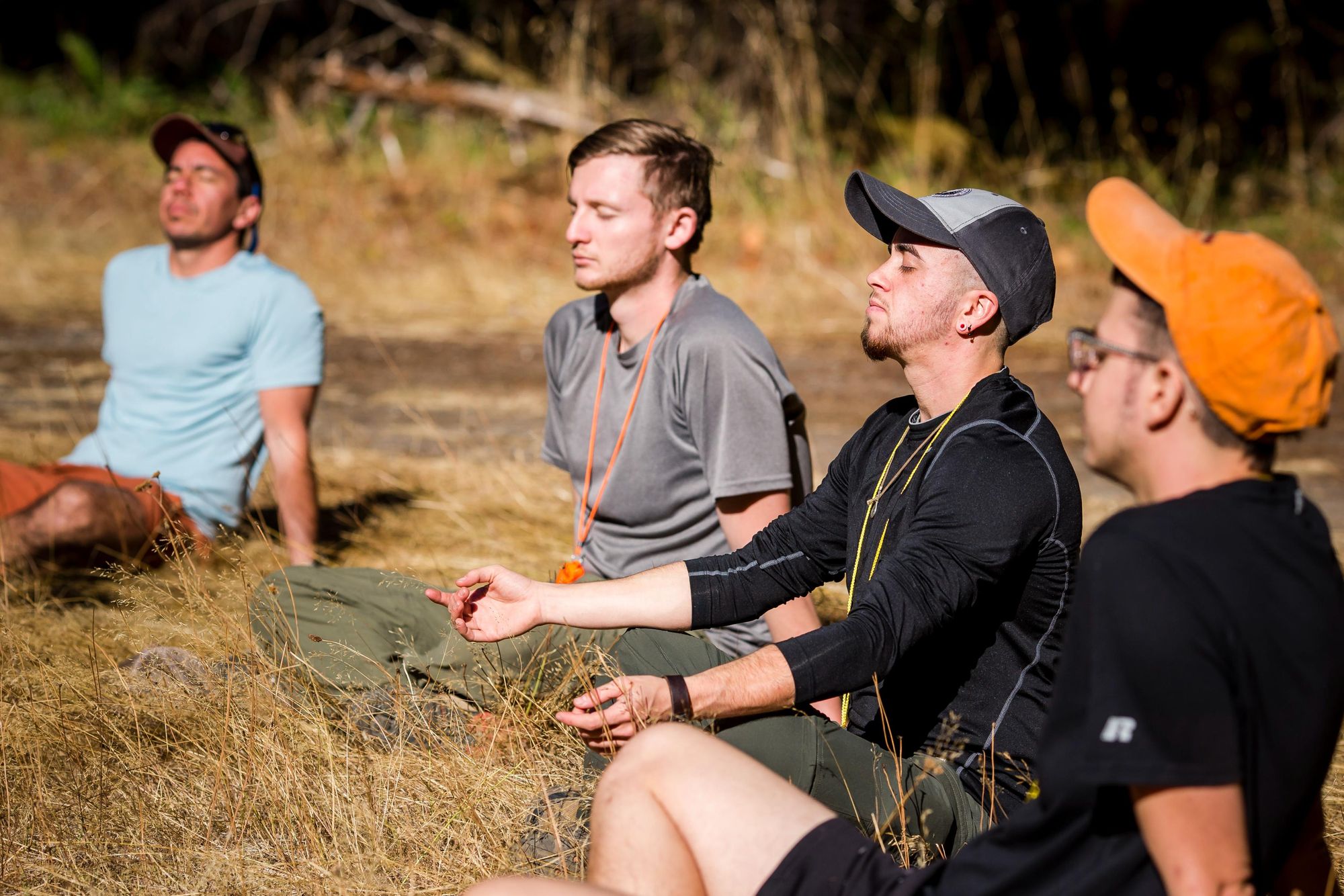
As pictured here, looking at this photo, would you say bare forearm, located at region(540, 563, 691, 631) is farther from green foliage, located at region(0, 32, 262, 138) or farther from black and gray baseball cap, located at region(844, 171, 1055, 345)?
green foliage, located at region(0, 32, 262, 138)

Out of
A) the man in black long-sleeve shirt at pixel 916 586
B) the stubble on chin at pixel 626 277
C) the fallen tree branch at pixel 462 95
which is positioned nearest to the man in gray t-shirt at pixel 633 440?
the stubble on chin at pixel 626 277

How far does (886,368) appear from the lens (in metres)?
8.30

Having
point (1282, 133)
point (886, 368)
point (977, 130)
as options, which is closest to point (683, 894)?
point (886, 368)

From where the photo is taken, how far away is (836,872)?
193cm

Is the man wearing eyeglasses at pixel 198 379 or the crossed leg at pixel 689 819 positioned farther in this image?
the man wearing eyeglasses at pixel 198 379

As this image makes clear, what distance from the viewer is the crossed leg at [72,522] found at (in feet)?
14.6

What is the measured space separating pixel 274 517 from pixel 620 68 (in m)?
7.79

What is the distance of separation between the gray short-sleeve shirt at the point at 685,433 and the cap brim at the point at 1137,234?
5.53 ft

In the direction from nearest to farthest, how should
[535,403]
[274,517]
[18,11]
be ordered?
[274,517], [535,403], [18,11]

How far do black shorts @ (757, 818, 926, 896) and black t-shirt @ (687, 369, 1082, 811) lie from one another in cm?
41

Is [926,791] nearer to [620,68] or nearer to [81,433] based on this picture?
[81,433]

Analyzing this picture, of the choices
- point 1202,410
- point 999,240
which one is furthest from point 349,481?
point 1202,410

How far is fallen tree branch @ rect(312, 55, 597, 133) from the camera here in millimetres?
11570

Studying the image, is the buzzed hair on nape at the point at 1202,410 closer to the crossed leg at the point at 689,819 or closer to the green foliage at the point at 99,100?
the crossed leg at the point at 689,819
